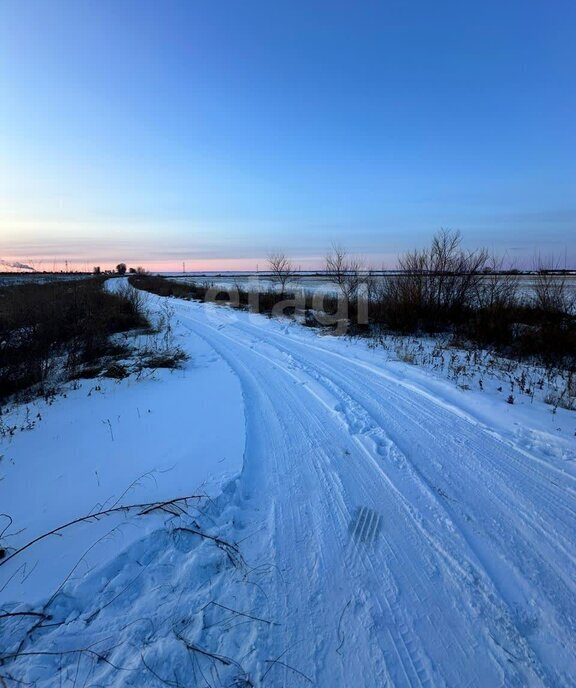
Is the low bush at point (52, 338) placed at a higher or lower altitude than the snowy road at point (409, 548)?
higher

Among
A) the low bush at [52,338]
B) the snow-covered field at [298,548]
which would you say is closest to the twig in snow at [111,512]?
the snow-covered field at [298,548]

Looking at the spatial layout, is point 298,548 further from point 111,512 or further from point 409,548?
point 111,512

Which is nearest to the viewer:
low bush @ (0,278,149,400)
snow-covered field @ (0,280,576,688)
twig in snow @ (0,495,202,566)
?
snow-covered field @ (0,280,576,688)

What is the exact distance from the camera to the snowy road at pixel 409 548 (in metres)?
1.84

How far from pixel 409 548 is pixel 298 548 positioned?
0.81 metres

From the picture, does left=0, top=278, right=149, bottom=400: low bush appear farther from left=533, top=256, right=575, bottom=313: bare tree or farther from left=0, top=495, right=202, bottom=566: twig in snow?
left=533, top=256, right=575, bottom=313: bare tree

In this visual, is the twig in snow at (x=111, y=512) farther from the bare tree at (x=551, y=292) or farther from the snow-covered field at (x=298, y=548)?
the bare tree at (x=551, y=292)

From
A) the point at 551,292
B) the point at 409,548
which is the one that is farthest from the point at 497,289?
the point at 409,548

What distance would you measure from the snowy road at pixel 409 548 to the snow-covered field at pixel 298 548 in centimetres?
1

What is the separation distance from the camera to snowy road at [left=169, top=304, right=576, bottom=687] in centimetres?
184

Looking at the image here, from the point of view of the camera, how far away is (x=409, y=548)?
2549 mm

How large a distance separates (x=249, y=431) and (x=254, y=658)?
2784 mm

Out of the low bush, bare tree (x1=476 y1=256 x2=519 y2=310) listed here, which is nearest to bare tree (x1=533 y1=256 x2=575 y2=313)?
bare tree (x1=476 y1=256 x2=519 y2=310)

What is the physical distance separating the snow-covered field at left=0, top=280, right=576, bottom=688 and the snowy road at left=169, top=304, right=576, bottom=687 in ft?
0.04
